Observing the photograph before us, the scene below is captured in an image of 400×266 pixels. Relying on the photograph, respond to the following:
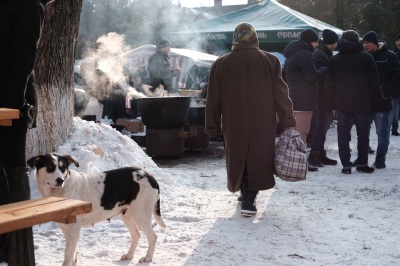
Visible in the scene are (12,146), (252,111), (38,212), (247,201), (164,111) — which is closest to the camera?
(38,212)

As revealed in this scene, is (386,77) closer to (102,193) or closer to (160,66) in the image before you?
(160,66)

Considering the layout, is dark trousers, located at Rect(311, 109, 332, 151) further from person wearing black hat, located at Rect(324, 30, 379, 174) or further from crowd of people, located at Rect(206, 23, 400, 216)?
person wearing black hat, located at Rect(324, 30, 379, 174)

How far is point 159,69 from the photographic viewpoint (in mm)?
12719

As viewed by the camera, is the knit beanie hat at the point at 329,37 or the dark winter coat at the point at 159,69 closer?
the knit beanie hat at the point at 329,37

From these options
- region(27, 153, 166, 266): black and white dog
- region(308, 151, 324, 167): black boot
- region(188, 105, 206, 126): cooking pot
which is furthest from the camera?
region(188, 105, 206, 126): cooking pot

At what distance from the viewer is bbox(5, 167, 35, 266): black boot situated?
3.42 metres

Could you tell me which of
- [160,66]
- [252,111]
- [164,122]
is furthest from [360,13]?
[252,111]

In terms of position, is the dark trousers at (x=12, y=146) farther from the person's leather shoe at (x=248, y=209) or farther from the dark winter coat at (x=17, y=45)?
the person's leather shoe at (x=248, y=209)

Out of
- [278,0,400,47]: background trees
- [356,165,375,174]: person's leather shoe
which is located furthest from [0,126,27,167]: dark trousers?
[278,0,400,47]: background trees

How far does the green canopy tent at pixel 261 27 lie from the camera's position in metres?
18.5

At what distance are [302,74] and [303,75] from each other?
32 millimetres

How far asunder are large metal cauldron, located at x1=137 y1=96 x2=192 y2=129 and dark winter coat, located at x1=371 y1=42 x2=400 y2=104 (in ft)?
11.1

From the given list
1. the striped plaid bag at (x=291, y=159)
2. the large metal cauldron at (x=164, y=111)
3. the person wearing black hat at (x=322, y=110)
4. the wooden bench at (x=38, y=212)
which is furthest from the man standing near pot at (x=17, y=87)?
the person wearing black hat at (x=322, y=110)

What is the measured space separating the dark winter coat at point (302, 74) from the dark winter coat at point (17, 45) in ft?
19.3
